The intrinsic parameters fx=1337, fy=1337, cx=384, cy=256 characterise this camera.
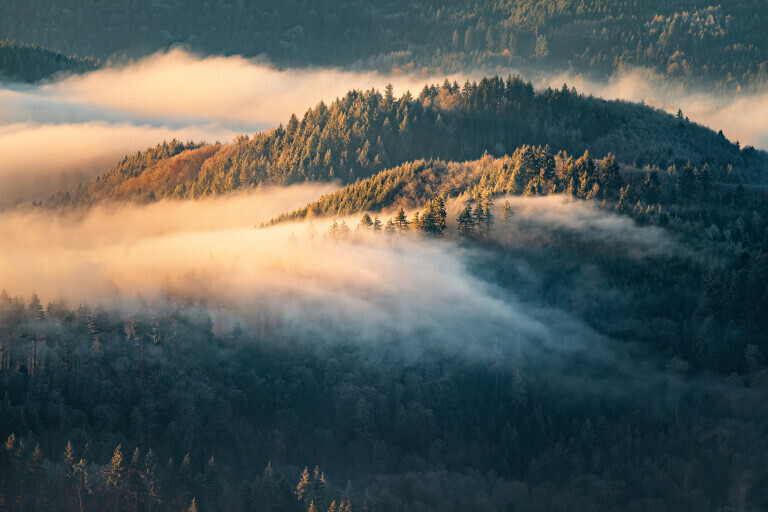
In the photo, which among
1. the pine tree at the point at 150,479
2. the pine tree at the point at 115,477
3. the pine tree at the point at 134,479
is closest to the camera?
the pine tree at the point at 115,477

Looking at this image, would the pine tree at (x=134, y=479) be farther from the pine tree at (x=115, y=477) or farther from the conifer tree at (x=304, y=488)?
the conifer tree at (x=304, y=488)

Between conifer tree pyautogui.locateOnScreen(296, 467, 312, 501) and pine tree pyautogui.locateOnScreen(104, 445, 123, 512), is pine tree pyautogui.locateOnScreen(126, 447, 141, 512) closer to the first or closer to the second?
pine tree pyautogui.locateOnScreen(104, 445, 123, 512)

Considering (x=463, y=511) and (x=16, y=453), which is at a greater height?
(x=16, y=453)

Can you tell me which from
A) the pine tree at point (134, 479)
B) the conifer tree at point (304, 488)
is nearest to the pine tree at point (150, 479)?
the pine tree at point (134, 479)

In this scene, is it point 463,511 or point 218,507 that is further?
point 463,511

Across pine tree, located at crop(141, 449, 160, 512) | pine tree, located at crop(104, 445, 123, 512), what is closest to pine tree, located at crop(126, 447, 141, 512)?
pine tree, located at crop(141, 449, 160, 512)

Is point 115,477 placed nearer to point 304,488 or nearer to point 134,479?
point 134,479

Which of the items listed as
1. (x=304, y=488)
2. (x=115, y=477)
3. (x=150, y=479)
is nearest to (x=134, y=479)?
(x=150, y=479)

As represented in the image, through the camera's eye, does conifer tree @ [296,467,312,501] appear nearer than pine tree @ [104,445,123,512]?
No

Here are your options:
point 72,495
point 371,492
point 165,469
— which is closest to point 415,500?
point 371,492

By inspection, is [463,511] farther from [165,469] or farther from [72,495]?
[72,495]
